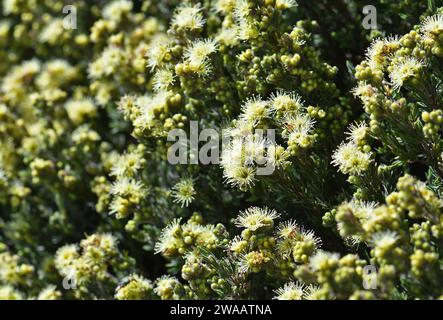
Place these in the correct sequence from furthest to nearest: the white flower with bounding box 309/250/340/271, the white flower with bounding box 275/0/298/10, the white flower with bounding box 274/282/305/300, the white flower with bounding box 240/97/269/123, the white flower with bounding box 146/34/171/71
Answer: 1. the white flower with bounding box 146/34/171/71
2. the white flower with bounding box 275/0/298/10
3. the white flower with bounding box 240/97/269/123
4. the white flower with bounding box 274/282/305/300
5. the white flower with bounding box 309/250/340/271

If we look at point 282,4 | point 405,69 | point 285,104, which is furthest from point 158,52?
point 405,69

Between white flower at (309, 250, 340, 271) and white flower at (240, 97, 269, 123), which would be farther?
white flower at (240, 97, 269, 123)

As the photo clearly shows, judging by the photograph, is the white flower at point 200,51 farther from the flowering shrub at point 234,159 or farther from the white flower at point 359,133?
the white flower at point 359,133

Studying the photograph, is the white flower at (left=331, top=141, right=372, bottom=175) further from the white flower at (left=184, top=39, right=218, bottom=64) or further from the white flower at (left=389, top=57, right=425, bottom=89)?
the white flower at (left=184, top=39, right=218, bottom=64)

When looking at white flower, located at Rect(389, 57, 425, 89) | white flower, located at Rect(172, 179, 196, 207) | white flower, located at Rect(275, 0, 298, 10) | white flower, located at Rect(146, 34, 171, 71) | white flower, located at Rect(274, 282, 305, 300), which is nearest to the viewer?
white flower, located at Rect(274, 282, 305, 300)

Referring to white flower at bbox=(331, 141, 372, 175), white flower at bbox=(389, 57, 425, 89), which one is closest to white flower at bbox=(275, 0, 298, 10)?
white flower at bbox=(389, 57, 425, 89)

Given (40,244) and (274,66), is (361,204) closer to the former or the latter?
(274,66)

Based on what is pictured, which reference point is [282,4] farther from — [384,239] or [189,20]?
[384,239]

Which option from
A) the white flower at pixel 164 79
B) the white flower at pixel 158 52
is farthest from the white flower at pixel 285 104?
the white flower at pixel 158 52
